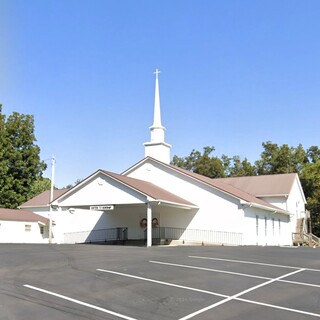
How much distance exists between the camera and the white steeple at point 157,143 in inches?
1373

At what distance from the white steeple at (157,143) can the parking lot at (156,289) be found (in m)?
20.0

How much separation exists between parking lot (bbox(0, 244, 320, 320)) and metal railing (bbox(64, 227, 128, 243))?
18243 millimetres

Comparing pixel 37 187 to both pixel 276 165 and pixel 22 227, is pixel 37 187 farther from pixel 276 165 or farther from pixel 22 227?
pixel 276 165

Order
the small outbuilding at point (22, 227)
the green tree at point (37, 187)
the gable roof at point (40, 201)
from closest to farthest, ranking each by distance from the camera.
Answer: the small outbuilding at point (22, 227) < the gable roof at point (40, 201) < the green tree at point (37, 187)

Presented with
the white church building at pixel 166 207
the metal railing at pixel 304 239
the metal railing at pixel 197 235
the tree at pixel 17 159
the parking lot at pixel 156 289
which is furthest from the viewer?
the tree at pixel 17 159

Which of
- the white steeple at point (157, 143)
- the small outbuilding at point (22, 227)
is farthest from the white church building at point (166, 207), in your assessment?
the small outbuilding at point (22, 227)

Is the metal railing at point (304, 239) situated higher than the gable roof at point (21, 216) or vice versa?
the gable roof at point (21, 216)

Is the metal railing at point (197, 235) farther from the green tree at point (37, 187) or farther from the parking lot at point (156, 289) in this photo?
the green tree at point (37, 187)

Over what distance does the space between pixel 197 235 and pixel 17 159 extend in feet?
89.7

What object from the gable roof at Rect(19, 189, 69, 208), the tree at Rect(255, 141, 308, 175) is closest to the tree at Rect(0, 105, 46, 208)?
the gable roof at Rect(19, 189, 69, 208)

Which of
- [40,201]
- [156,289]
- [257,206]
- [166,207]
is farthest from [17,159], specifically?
[156,289]

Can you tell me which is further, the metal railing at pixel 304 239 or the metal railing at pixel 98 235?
the metal railing at pixel 304 239

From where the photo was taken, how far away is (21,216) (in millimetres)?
42219

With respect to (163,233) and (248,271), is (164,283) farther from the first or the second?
(163,233)
